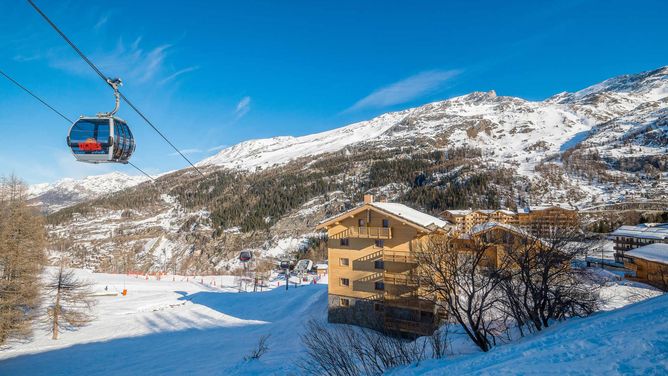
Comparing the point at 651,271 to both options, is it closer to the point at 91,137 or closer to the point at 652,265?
the point at 652,265

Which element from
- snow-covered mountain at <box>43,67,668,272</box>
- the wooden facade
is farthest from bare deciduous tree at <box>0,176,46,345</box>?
snow-covered mountain at <box>43,67,668,272</box>

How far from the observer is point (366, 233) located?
25.0 metres

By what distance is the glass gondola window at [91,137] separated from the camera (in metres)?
10.1

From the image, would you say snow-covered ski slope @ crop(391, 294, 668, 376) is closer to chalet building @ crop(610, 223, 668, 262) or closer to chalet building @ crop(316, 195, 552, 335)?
chalet building @ crop(316, 195, 552, 335)

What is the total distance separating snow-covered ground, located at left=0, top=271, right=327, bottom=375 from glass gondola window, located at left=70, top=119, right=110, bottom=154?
12.8 metres

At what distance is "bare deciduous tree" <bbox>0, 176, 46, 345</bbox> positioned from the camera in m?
20.0

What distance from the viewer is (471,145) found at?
160500mm

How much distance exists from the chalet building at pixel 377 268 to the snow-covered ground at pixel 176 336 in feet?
12.3

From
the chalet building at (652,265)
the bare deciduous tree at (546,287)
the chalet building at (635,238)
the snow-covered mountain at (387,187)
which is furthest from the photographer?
the snow-covered mountain at (387,187)

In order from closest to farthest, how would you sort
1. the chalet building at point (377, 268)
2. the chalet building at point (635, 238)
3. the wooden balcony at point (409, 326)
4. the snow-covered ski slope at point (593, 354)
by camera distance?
the snow-covered ski slope at point (593, 354) < the wooden balcony at point (409, 326) < the chalet building at point (377, 268) < the chalet building at point (635, 238)

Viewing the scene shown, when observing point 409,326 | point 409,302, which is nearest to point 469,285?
point 409,302

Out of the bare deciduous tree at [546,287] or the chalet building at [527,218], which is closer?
the bare deciduous tree at [546,287]

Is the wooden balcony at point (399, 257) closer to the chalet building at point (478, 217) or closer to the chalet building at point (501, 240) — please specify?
the chalet building at point (501, 240)

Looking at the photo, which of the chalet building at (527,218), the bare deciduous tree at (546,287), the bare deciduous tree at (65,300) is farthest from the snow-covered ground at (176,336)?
the chalet building at (527,218)
